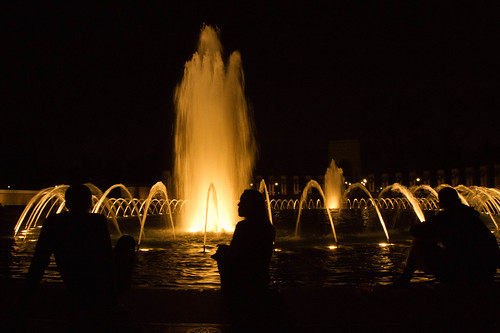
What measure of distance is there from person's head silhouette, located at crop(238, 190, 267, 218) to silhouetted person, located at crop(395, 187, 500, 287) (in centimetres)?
197

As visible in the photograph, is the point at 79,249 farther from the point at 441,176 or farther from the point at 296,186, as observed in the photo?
the point at 296,186

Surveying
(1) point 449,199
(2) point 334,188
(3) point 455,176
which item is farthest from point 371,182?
(1) point 449,199

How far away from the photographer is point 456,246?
5.60 meters

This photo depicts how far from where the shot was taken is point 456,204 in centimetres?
572

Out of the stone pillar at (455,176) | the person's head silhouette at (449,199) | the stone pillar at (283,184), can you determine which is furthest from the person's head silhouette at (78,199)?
the stone pillar at (283,184)

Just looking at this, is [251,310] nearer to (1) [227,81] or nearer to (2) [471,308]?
(2) [471,308]

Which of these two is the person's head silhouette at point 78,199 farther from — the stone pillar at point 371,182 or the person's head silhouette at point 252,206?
the stone pillar at point 371,182

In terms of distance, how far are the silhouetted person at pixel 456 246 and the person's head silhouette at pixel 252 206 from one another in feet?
6.45

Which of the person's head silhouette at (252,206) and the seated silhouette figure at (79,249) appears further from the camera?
the person's head silhouette at (252,206)

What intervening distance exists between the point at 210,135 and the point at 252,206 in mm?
16119

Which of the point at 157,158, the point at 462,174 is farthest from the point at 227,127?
the point at 157,158

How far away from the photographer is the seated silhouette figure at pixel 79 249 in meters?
4.68

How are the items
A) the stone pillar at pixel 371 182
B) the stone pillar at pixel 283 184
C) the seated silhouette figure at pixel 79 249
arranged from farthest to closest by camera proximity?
the stone pillar at pixel 283 184 < the stone pillar at pixel 371 182 < the seated silhouette figure at pixel 79 249

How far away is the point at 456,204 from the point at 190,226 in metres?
15.0
